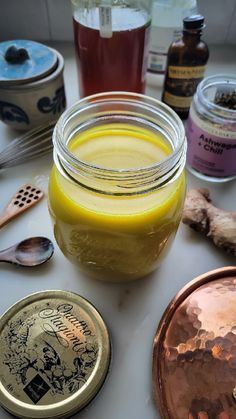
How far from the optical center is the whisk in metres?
0.67

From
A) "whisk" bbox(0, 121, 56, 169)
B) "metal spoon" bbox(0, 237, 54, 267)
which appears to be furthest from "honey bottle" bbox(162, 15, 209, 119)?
"metal spoon" bbox(0, 237, 54, 267)

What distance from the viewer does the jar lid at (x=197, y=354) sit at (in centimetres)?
41

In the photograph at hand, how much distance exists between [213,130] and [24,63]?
307mm

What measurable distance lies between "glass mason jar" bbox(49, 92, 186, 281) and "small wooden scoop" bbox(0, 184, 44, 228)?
0.13 metres

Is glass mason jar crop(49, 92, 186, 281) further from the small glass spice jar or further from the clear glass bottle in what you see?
the clear glass bottle

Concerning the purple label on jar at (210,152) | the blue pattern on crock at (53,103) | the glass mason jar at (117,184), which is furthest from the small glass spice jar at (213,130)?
the blue pattern on crock at (53,103)

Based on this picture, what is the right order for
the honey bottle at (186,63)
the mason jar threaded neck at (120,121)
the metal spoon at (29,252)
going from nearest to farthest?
the mason jar threaded neck at (120,121), the metal spoon at (29,252), the honey bottle at (186,63)

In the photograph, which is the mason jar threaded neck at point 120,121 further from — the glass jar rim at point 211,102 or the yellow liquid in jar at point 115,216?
the glass jar rim at point 211,102

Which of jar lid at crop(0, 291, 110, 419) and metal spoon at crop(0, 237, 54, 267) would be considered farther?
metal spoon at crop(0, 237, 54, 267)

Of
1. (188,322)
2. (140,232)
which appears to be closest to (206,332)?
(188,322)

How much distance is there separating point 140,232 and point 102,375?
16cm

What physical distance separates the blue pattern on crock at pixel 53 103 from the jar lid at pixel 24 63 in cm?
4

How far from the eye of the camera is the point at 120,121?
1.78 feet

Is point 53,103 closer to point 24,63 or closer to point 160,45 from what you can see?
point 24,63
